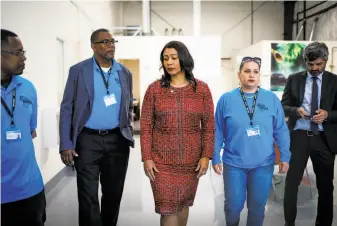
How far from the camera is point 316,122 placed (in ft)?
8.07

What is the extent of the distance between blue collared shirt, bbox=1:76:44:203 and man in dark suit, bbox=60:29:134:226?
22.6 inches

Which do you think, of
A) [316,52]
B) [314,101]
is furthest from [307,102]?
[316,52]

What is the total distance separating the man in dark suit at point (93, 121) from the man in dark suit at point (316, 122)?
133 cm

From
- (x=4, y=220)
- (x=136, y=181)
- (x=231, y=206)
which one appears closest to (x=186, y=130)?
(x=231, y=206)

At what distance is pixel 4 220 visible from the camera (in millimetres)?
1620

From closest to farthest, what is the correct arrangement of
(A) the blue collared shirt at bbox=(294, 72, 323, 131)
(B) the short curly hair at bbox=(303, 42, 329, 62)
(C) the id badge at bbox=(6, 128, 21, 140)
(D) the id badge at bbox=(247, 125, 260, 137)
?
(C) the id badge at bbox=(6, 128, 21, 140)
(D) the id badge at bbox=(247, 125, 260, 137)
(B) the short curly hair at bbox=(303, 42, 329, 62)
(A) the blue collared shirt at bbox=(294, 72, 323, 131)

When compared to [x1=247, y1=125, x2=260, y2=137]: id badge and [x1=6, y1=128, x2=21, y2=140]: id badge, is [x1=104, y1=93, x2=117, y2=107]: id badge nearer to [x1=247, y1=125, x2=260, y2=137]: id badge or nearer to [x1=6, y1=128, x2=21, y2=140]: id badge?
[x1=6, y1=128, x2=21, y2=140]: id badge

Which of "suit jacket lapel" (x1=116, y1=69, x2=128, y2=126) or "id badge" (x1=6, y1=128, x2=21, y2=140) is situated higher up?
"suit jacket lapel" (x1=116, y1=69, x2=128, y2=126)

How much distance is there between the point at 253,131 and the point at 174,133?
0.55 m

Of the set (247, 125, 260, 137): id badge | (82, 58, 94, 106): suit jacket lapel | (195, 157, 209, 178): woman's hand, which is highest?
(82, 58, 94, 106): suit jacket lapel

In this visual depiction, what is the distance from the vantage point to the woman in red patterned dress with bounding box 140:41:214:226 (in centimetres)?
192

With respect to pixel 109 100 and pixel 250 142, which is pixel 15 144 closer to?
pixel 109 100

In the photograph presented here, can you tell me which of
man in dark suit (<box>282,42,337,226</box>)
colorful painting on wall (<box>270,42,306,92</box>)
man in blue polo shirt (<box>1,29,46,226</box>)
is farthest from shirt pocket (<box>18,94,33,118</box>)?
colorful painting on wall (<box>270,42,306,92</box>)

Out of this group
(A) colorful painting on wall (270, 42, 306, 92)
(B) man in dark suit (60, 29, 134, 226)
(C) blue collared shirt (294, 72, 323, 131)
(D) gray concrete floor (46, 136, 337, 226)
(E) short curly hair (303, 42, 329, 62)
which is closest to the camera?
(B) man in dark suit (60, 29, 134, 226)
